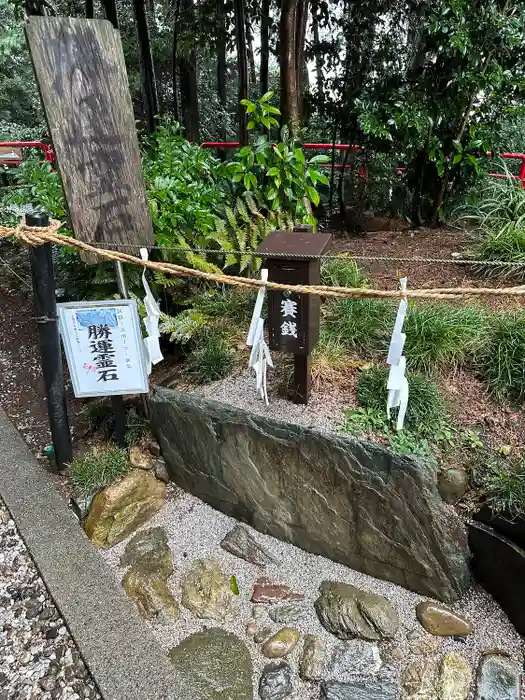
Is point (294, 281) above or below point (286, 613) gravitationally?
above

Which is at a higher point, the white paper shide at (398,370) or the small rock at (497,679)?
the white paper shide at (398,370)

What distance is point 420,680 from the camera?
2576 millimetres

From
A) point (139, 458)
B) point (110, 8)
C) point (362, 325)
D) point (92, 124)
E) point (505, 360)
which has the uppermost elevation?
point (110, 8)

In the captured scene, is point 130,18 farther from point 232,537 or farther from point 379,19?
point 232,537

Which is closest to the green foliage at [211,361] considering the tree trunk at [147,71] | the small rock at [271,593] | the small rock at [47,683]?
the small rock at [271,593]

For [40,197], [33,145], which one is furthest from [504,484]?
[33,145]

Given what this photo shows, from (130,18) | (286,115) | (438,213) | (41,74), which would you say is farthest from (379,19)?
(130,18)

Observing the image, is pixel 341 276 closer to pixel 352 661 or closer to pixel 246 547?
pixel 246 547

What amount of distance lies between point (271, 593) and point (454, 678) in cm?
107

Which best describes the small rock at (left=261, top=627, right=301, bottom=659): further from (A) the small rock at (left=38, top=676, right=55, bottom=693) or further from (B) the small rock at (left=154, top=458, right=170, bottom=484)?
(B) the small rock at (left=154, top=458, right=170, bottom=484)

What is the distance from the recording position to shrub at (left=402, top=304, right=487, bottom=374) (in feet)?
10.9

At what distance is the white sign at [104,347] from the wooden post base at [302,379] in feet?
3.28

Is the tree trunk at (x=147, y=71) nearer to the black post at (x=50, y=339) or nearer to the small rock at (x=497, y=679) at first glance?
the black post at (x=50, y=339)

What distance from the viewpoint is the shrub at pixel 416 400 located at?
2.93 m
